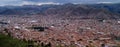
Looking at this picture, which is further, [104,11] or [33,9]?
[33,9]

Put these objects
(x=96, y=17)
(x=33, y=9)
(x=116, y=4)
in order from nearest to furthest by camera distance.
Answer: (x=96, y=17), (x=116, y=4), (x=33, y=9)

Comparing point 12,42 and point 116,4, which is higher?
point 12,42

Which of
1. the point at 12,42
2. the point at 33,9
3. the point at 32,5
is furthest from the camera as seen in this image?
the point at 32,5

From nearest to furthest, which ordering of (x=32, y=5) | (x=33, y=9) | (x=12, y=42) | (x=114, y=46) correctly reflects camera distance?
1. (x=12, y=42)
2. (x=114, y=46)
3. (x=33, y=9)
4. (x=32, y=5)

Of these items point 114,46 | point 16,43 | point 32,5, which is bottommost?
point 32,5

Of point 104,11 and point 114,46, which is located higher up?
point 114,46

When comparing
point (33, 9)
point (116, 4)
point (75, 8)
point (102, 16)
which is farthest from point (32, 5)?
point (102, 16)

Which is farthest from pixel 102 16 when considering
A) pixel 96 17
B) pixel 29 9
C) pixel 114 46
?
pixel 114 46

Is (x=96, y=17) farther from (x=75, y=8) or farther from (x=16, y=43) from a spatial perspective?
(x=16, y=43)

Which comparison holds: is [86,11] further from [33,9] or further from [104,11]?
[33,9]
